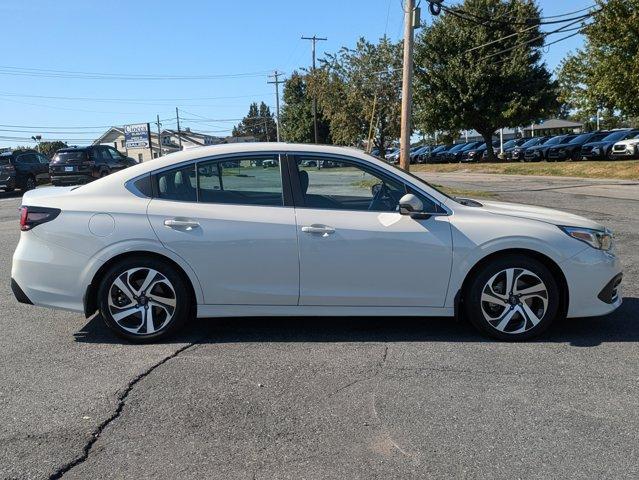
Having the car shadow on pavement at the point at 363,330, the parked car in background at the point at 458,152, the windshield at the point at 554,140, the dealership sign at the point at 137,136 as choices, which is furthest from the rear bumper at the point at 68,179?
the parked car in background at the point at 458,152

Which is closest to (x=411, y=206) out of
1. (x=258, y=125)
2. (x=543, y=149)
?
(x=543, y=149)

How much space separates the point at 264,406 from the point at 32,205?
8.53 feet

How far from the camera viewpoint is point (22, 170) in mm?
23766

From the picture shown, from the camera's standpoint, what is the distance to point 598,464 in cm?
296

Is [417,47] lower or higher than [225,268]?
higher

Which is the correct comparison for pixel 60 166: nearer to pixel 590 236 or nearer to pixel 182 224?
pixel 182 224

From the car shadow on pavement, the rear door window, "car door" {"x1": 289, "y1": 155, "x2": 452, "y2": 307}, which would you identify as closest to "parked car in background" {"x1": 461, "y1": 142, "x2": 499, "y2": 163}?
the car shadow on pavement

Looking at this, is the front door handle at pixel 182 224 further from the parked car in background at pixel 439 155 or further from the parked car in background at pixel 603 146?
the parked car in background at pixel 439 155

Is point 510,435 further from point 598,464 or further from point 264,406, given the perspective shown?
point 264,406

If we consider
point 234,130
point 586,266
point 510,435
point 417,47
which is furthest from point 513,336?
point 234,130

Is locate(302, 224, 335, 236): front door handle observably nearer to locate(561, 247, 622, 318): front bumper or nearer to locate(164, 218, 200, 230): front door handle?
locate(164, 218, 200, 230): front door handle

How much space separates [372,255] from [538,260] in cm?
134

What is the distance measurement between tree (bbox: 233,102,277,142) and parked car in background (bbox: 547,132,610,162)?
88.1 m

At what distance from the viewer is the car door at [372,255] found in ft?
14.9
